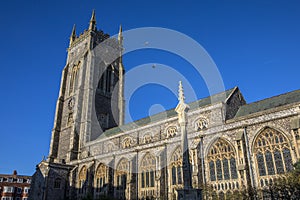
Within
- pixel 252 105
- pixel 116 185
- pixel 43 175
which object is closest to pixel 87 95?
pixel 43 175

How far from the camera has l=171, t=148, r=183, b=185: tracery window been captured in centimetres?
2848

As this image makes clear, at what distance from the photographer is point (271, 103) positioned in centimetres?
2784

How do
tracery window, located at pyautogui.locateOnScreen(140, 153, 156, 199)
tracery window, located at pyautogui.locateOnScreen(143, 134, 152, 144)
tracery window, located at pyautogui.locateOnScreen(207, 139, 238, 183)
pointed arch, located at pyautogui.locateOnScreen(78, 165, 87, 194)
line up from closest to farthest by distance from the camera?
tracery window, located at pyautogui.locateOnScreen(207, 139, 238, 183)
tracery window, located at pyautogui.locateOnScreen(140, 153, 156, 199)
tracery window, located at pyautogui.locateOnScreen(143, 134, 152, 144)
pointed arch, located at pyautogui.locateOnScreen(78, 165, 87, 194)

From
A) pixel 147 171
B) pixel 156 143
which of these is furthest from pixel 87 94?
pixel 147 171

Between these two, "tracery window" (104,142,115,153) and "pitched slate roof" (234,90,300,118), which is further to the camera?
"tracery window" (104,142,115,153)

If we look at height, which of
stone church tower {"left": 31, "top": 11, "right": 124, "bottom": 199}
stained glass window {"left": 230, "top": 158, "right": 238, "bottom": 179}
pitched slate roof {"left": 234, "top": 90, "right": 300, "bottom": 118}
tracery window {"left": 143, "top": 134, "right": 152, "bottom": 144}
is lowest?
stained glass window {"left": 230, "top": 158, "right": 238, "bottom": 179}

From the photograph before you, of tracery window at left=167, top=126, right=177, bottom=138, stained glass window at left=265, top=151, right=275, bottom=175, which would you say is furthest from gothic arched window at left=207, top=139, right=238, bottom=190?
tracery window at left=167, top=126, right=177, bottom=138

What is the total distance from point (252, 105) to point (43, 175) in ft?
98.0

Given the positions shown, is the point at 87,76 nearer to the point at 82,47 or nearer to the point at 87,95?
the point at 87,95

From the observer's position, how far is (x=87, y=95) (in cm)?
5025

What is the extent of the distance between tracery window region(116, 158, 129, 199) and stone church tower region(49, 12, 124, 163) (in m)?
13.3

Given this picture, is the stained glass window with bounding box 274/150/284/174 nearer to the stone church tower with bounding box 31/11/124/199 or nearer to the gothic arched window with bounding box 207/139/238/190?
the gothic arched window with bounding box 207/139/238/190

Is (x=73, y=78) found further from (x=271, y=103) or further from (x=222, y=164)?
(x=271, y=103)

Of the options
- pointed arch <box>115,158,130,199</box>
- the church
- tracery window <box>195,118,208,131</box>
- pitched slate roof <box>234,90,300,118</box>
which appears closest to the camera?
the church
